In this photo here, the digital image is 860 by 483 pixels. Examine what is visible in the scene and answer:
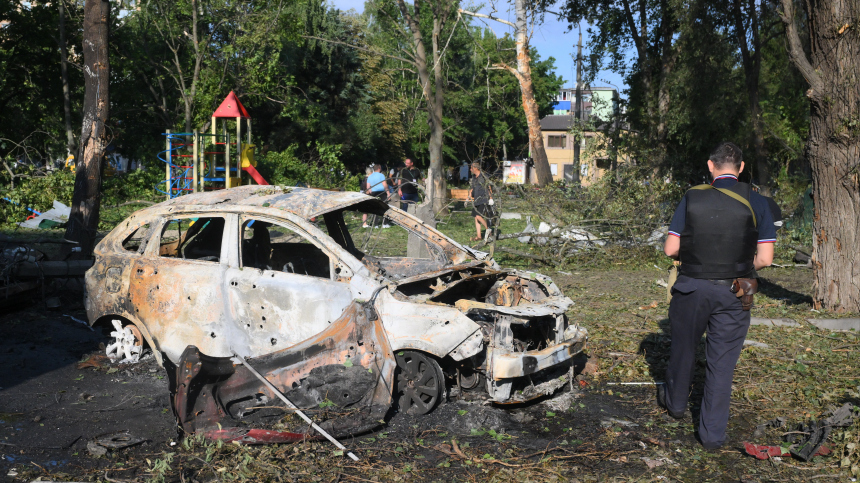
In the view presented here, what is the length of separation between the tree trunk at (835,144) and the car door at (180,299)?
6.81m

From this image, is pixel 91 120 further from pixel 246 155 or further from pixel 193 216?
pixel 246 155

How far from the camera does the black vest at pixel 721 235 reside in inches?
171

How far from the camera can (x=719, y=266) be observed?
173 inches

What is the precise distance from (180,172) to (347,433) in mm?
19179

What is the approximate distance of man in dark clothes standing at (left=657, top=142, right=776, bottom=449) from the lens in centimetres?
436

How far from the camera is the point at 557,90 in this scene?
206ft

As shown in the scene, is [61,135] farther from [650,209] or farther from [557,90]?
[557,90]

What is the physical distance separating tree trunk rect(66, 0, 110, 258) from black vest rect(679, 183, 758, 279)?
27.9 ft

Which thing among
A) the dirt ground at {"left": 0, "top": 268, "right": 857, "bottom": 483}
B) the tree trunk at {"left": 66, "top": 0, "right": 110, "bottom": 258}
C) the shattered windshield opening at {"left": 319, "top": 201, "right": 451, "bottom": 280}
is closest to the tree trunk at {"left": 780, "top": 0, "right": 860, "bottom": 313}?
the dirt ground at {"left": 0, "top": 268, "right": 857, "bottom": 483}

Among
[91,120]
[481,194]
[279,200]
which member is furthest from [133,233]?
[481,194]

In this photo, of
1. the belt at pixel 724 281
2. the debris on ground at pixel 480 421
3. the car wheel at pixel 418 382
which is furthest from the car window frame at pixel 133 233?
the belt at pixel 724 281

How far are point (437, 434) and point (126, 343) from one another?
320 centimetres

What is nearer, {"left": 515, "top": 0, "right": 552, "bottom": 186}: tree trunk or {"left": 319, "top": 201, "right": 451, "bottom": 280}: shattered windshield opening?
{"left": 319, "top": 201, "right": 451, "bottom": 280}: shattered windshield opening

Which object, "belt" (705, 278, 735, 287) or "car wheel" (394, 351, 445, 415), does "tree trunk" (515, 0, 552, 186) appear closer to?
"car wheel" (394, 351, 445, 415)
